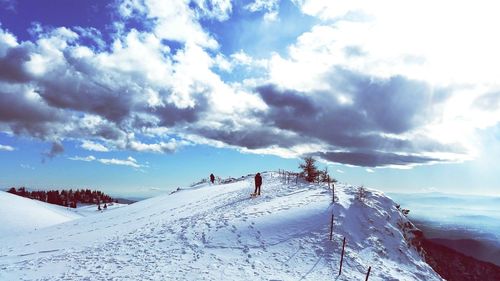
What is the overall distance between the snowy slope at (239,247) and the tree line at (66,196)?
120 m

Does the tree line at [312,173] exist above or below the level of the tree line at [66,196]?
above

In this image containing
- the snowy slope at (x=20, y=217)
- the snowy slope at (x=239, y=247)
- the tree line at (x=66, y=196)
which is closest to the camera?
the snowy slope at (x=239, y=247)

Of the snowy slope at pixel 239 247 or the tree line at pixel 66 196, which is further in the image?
the tree line at pixel 66 196

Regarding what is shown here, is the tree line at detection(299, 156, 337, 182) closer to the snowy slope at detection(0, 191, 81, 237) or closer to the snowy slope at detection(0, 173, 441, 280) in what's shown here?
the snowy slope at detection(0, 173, 441, 280)

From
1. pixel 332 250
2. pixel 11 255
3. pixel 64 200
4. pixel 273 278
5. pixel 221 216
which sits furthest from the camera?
pixel 64 200

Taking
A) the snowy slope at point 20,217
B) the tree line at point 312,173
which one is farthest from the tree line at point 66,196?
the tree line at point 312,173

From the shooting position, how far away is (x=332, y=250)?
910 inches

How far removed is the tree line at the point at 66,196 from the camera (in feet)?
467

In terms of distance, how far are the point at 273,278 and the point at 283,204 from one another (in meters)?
12.9

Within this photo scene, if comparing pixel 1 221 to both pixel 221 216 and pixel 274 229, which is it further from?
pixel 274 229

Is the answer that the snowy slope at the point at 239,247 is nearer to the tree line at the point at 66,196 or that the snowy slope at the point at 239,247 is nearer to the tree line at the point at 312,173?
the tree line at the point at 312,173

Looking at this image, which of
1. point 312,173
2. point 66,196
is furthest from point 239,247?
point 66,196

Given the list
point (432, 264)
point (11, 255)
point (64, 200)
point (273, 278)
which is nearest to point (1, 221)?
point (11, 255)

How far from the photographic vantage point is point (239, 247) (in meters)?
23.5
